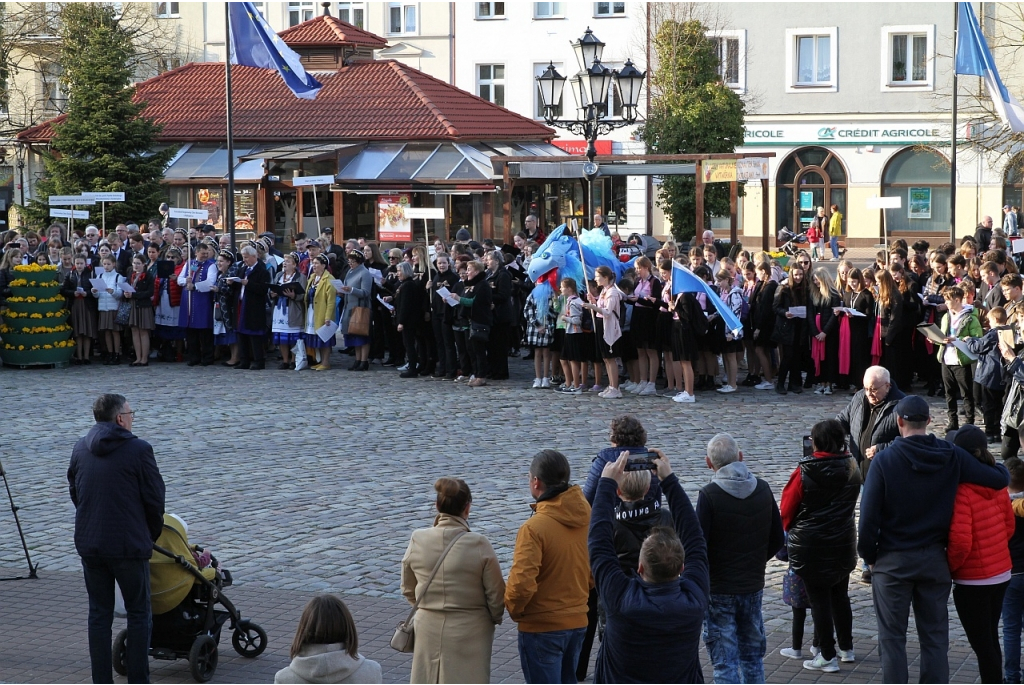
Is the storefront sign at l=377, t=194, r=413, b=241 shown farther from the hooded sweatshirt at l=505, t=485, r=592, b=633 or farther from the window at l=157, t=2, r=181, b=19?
the hooded sweatshirt at l=505, t=485, r=592, b=633

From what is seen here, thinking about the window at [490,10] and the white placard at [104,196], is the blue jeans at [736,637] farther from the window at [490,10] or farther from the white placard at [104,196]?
the window at [490,10]

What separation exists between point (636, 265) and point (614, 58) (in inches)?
1176

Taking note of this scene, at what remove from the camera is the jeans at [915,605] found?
641 centimetres

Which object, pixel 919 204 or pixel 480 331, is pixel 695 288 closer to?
pixel 480 331

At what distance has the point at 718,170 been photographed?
82.0 ft

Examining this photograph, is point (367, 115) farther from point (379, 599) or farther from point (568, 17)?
point (379, 599)

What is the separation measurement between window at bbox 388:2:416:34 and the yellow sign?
25892 millimetres

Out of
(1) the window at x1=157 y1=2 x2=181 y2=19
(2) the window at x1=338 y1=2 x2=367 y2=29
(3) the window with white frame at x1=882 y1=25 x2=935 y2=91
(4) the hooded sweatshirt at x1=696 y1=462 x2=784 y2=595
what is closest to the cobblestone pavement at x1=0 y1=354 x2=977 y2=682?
(4) the hooded sweatshirt at x1=696 y1=462 x2=784 y2=595

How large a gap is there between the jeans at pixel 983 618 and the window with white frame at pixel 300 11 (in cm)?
4573

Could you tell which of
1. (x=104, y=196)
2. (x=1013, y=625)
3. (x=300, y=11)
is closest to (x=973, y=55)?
(x=104, y=196)

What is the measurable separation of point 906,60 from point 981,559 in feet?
130

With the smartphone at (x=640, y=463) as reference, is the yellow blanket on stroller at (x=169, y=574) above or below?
below

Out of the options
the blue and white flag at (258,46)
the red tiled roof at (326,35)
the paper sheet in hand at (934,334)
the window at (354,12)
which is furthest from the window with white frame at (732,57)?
the paper sheet in hand at (934,334)

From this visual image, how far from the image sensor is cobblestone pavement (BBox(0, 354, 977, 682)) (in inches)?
317
